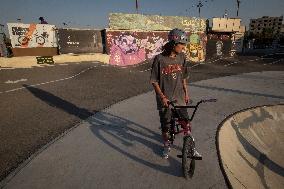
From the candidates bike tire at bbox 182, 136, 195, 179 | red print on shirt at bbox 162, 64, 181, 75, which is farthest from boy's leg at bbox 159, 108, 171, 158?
red print on shirt at bbox 162, 64, 181, 75

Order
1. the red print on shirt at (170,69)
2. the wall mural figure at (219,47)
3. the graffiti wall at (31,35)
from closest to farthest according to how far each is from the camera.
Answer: the red print on shirt at (170,69) → the graffiti wall at (31,35) → the wall mural figure at (219,47)

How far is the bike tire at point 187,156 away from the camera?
3.83m

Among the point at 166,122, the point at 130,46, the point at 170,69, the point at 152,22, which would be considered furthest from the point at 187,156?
the point at 152,22

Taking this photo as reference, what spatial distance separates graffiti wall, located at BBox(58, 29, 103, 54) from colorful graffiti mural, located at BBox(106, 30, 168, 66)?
1.20 m

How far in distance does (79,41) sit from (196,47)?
13.9 meters

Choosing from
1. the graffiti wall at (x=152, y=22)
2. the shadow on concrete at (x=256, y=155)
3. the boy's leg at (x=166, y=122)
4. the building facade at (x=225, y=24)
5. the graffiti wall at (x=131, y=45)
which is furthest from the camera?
the building facade at (x=225, y=24)

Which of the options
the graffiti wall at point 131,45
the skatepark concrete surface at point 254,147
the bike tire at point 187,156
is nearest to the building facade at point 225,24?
the graffiti wall at point 131,45

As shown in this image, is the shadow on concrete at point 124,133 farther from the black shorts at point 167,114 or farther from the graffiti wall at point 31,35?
the graffiti wall at point 31,35

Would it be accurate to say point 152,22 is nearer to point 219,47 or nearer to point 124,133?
point 219,47

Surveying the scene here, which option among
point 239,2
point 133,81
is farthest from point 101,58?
point 239,2

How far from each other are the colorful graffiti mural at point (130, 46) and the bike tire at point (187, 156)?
2040 cm

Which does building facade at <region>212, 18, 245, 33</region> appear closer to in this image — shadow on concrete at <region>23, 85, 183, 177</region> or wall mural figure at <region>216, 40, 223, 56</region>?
wall mural figure at <region>216, 40, 223, 56</region>

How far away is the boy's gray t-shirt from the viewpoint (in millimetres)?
4078

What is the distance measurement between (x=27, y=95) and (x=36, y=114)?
335 cm
